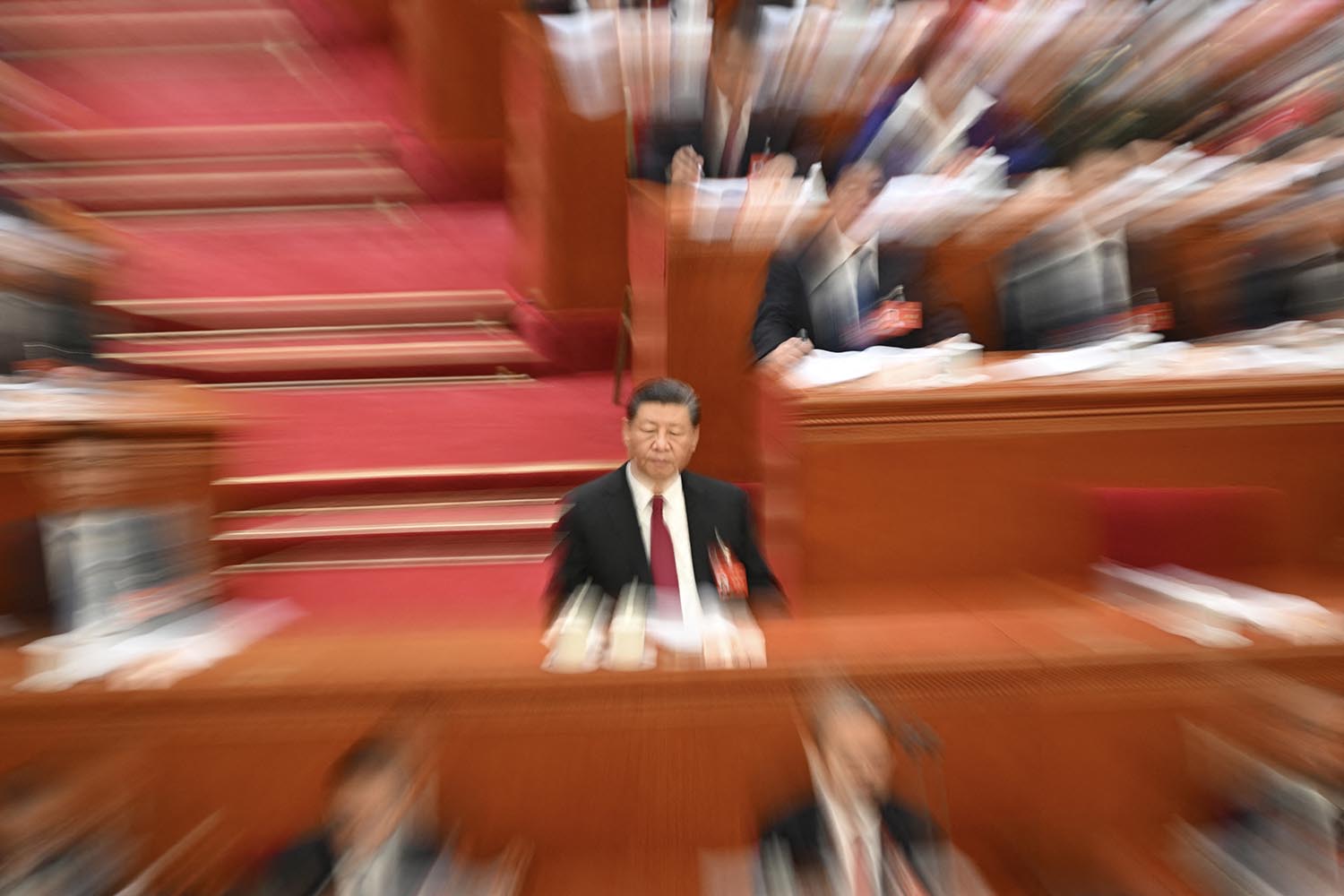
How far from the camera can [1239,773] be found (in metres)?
0.71

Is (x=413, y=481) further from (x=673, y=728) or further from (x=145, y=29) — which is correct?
(x=145, y=29)

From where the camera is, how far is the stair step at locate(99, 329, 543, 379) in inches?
70.4

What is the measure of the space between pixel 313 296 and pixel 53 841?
61.3 inches

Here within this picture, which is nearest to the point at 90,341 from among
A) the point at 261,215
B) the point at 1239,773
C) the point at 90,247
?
the point at 90,247

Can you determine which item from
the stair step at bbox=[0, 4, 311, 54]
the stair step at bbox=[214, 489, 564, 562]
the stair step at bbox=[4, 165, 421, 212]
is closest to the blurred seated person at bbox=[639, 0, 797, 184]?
the stair step at bbox=[214, 489, 564, 562]

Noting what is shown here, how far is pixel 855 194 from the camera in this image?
4.42 feet

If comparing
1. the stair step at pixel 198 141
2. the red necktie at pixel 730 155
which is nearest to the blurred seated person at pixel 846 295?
the red necktie at pixel 730 155

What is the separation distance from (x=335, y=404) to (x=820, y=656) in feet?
5.04

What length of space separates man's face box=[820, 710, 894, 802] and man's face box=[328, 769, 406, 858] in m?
0.40

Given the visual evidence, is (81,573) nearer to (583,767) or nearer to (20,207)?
(583,767)

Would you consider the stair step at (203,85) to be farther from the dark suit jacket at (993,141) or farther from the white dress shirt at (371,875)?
the white dress shirt at (371,875)

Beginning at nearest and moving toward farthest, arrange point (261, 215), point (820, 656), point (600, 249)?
1. point (820, 656)
2. point (600, 249)
3. point (261, 215)

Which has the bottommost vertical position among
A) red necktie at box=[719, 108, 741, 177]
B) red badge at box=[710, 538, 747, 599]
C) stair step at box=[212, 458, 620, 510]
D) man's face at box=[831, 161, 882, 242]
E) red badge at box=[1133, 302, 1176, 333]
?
red badge at box=[710, 538, 747, 599]

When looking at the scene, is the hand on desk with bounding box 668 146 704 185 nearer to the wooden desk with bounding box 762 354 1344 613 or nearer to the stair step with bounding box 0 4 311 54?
the wooden desk with bounding box 762 354 1344 613
